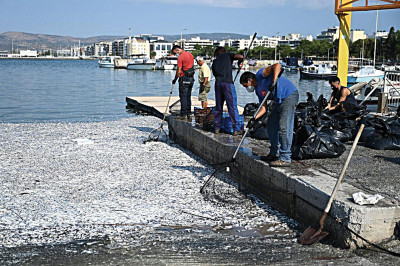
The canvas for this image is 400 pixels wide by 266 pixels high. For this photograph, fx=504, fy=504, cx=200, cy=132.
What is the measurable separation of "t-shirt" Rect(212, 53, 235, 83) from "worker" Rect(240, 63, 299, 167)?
2.48 m

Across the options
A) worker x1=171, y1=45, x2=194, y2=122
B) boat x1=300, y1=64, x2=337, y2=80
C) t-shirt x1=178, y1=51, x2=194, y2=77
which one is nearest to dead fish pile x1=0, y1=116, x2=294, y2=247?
worker x1=171, y1=45, x2=194, y2=122

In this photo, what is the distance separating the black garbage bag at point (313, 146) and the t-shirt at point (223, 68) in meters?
2.18

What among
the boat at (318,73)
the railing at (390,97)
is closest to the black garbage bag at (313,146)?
→ the railing at (390,97)

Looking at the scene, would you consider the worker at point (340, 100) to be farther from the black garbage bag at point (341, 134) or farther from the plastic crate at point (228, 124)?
the plastic crate at point (228, 124)

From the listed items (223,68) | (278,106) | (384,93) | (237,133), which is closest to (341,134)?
(237,133)

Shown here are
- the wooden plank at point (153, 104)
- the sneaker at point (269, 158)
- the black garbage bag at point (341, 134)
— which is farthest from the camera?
the wooden plank at point (153, 104)

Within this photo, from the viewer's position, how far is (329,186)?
5.57 meters

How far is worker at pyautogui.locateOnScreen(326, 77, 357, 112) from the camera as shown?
35.0ft

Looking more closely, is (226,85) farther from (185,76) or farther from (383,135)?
(383,135)

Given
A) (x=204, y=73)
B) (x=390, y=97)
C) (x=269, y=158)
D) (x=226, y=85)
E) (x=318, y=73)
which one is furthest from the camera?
(x=318, y=73)

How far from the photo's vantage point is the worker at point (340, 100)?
10.7m

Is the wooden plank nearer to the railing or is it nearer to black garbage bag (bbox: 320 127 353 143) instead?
the railing

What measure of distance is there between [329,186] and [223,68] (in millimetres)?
4238

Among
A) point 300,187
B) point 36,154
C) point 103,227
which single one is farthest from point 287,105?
point 36,154
